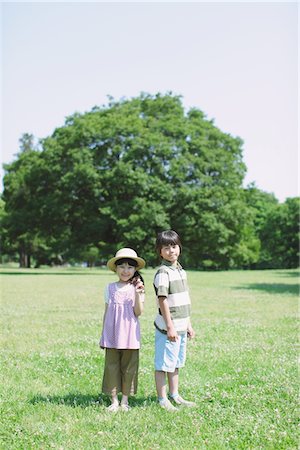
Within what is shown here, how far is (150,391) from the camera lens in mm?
7527

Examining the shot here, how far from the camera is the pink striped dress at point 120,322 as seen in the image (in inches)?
271

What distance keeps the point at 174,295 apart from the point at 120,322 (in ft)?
2.56

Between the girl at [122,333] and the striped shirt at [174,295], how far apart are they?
0.98 feet

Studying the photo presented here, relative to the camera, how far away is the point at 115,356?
6.97m

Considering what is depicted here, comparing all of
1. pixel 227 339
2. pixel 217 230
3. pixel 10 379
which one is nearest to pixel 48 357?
pixel 10 379

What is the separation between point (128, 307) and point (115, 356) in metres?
0.66

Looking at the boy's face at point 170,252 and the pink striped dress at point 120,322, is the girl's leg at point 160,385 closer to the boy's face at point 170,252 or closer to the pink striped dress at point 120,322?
the pink striped dress at point 120,322

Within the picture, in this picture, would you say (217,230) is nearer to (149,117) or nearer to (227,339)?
(149,117)

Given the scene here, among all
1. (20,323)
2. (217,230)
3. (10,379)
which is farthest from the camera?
(217,230)

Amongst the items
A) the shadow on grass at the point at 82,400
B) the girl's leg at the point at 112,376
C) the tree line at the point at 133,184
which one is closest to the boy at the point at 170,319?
the shadow on grass at the point at 82,400

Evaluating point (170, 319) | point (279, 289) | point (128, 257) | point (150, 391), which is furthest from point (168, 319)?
point (279, 289)

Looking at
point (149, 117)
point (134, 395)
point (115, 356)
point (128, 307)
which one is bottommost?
point (134, 395)

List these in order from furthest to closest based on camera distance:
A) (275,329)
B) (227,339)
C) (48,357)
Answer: (275,329) → (227,339) → (48,357)

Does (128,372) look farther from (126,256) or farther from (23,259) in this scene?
(23,259)
